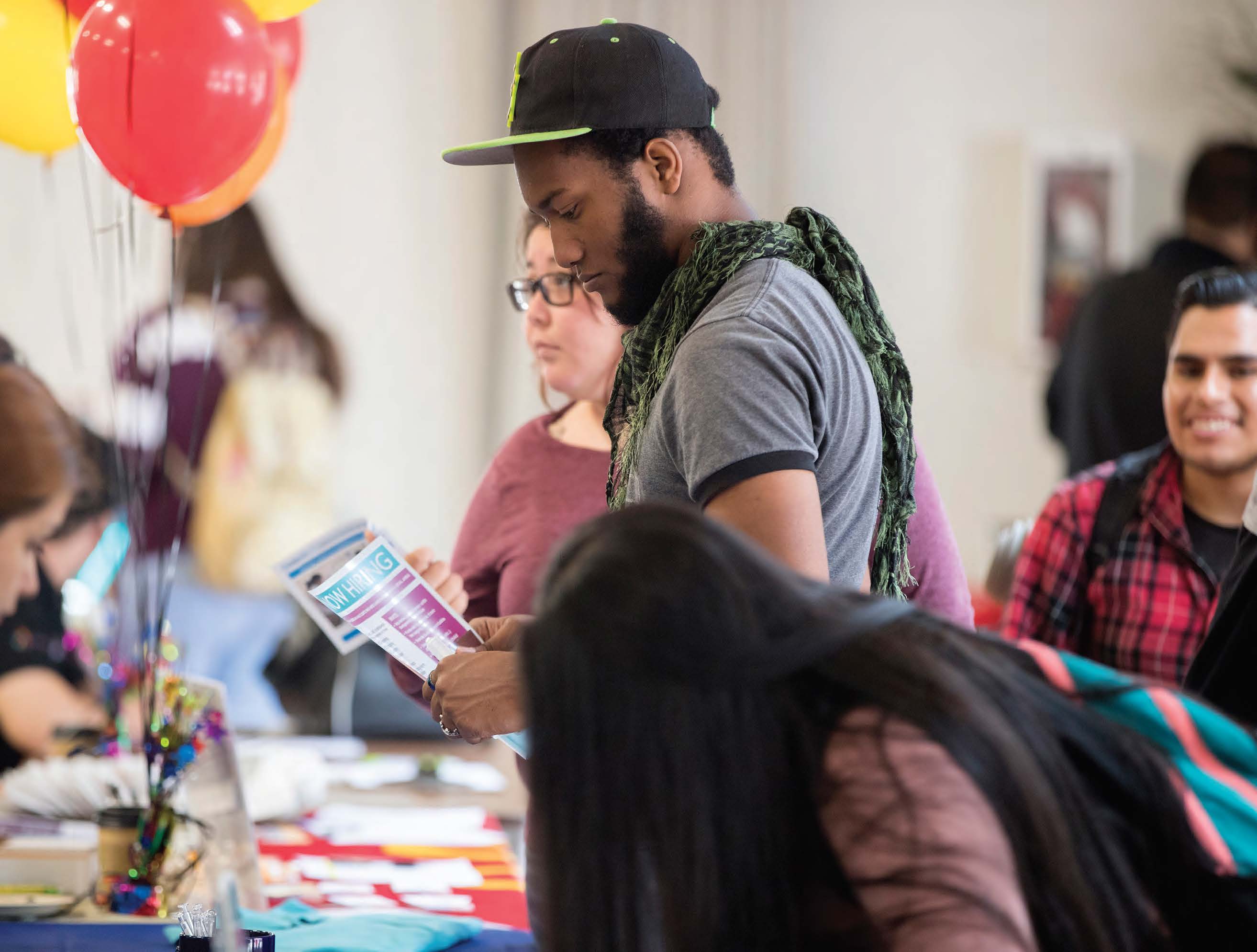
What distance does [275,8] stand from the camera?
2324mm

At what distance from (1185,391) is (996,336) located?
237cm

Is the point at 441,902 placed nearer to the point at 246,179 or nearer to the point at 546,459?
the point at 546,459

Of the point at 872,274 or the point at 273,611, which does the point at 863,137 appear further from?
the point at 273,611

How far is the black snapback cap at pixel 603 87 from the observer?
4.19 feet

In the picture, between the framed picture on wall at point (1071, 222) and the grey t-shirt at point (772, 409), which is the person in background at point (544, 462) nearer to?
the grey t-shirt at point (772, 409)

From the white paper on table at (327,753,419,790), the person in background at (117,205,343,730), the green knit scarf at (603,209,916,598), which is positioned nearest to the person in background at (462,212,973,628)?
the green knit scarf at (603,209,916,598)

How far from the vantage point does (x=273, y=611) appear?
4516 mm

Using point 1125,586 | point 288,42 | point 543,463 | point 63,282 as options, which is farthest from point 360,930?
point 63,282

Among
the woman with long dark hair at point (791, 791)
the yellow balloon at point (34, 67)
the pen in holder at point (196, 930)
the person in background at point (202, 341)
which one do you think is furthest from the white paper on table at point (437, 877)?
the person in background at point (202, 341)

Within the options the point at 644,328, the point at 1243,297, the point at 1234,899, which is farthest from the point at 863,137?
the point at 1234,899

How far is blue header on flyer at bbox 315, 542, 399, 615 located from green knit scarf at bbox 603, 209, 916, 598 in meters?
0.26

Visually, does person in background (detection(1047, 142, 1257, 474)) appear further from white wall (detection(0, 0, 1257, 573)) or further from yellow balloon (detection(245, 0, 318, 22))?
yellow balloon (detection(245, 0, 318, 22))

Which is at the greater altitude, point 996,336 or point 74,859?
point 996,336

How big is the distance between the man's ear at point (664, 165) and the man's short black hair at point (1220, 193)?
2.88 meters
